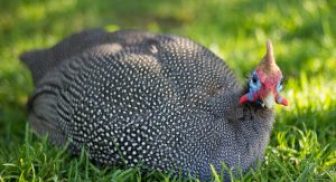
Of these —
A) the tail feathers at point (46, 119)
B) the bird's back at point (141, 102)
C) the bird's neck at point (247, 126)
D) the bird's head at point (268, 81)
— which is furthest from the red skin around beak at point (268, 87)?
the tail feathers at point (46, 119)

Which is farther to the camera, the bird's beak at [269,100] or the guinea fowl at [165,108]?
the guinea fowl at [165,108]

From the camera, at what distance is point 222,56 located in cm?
492

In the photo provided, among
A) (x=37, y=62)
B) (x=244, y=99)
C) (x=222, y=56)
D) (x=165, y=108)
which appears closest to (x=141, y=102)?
(x=165, y=108)

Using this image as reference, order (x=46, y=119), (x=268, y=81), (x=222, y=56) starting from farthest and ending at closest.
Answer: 1. (x=222, y=56)
2. (x=46, y=119)
3. (x=268, y=81)

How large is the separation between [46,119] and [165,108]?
984mm

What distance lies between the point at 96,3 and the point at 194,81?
3448 mm

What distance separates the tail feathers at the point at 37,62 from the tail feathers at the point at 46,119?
0.24 m

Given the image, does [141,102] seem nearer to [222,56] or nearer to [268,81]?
[268,81]

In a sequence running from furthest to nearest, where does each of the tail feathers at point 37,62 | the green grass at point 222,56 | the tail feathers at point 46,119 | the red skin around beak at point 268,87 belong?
1. the tail feathers at point 37,62
2. the tail feathers at point 46,119
3. the green grass at point 222,56
4. the red skin around beak at point 268,87

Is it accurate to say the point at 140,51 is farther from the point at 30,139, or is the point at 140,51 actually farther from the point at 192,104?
the point at 30,139

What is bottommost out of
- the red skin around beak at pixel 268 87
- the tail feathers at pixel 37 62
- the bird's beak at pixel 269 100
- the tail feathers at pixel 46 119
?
the tail feathers at pixel 46 119

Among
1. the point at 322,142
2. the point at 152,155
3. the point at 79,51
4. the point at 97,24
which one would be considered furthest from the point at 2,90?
the point at 322,142

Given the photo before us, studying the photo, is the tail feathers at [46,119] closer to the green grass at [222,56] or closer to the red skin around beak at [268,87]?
the green grass at [222,56]

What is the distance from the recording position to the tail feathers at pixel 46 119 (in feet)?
12.3
